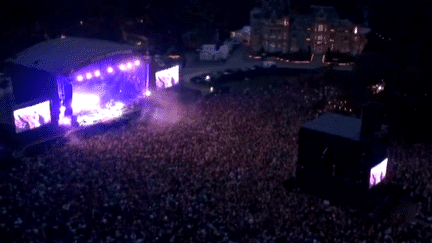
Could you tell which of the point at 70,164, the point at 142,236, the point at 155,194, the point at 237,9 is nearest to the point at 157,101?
the point at 70,164

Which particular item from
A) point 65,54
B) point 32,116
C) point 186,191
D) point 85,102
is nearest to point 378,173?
point 186,191

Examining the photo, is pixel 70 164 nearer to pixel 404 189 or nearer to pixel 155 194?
pixel 155 194

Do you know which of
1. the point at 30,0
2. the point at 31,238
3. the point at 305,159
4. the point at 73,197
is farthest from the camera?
the point at 30,0

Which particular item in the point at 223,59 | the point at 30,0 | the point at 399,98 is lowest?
the point at 223,59

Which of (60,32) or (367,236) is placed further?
(60,32)

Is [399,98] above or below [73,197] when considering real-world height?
above

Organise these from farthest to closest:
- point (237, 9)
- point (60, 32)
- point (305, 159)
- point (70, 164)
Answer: point (237, 9), point (60, 32), point (70, 164), point (305, 159)
